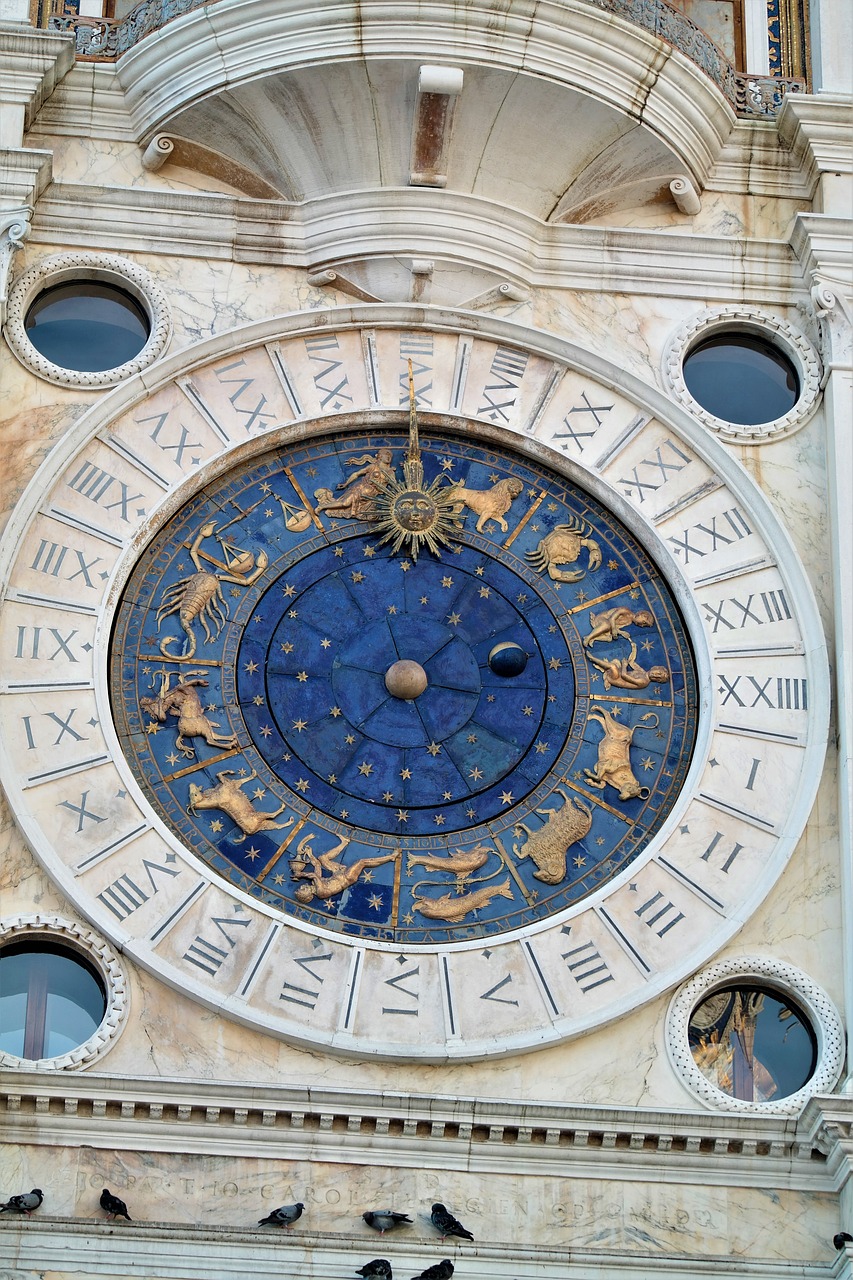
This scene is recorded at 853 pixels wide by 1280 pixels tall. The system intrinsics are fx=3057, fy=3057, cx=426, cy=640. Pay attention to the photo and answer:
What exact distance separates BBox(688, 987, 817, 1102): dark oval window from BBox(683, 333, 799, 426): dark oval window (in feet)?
10.5

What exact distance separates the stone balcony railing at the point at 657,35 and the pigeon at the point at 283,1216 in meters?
Answer: 6.29

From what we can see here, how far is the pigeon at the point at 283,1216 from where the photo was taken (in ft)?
43.4

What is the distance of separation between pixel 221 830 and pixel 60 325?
2.96 metres

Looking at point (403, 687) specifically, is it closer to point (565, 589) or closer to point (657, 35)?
point (565, 589)

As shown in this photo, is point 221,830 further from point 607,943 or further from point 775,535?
point 775,535

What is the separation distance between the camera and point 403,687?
1487 centimetres

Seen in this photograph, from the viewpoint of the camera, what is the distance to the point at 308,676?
15.0 meters

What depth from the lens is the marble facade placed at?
13.6 m

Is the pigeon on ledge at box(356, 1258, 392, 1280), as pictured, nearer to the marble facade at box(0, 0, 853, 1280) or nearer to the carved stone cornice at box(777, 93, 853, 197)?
the marble facade at box(0, 0, 853, 1280)

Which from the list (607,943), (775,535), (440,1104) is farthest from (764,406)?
(440,1104)

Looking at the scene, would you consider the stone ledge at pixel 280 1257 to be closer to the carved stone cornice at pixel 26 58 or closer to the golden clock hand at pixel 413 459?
the golden clock hand at pixel 413 459

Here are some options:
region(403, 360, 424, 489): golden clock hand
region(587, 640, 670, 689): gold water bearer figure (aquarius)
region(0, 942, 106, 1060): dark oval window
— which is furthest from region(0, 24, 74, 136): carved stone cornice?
region(0, 942, 106, 1060): dark oval window

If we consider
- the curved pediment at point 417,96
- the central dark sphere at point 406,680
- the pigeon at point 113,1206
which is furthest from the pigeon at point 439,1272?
the curved pediment at point 417,96

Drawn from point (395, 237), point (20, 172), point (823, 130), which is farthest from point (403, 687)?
point (823, 130)
